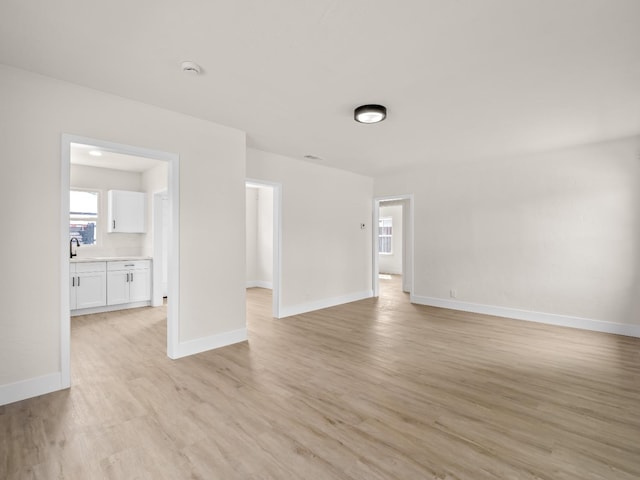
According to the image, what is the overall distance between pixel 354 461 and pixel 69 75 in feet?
11.4

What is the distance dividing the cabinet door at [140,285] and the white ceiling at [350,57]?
3.58 meters

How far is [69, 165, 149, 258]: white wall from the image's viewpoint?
5.92 meters

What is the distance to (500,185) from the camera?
5.37 meters

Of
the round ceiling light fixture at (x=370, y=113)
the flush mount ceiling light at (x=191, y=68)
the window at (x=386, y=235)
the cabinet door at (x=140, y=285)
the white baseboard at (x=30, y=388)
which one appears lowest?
the white baseboard at (x=30, y=388)

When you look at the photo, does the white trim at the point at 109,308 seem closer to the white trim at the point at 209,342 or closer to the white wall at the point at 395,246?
the white trim at the point at 209,342

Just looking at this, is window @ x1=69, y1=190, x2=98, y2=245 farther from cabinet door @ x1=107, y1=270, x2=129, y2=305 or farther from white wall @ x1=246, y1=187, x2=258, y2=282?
white wall @ x1=246, y1=187, x2=258, y2=282

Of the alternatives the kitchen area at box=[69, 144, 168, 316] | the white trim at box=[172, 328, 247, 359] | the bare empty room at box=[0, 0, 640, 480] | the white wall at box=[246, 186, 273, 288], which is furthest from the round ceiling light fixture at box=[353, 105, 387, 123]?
the white wall at box=[246, 186, 273, 288]

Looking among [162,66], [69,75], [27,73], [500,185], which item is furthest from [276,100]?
[500,185]

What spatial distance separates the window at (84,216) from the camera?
5.91m

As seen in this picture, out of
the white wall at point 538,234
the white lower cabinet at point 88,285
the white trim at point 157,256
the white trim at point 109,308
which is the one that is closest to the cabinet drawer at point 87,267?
the white lower cabinet at point 88,285

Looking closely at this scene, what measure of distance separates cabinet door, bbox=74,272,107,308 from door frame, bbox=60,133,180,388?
2730 mm

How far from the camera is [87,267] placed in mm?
5270

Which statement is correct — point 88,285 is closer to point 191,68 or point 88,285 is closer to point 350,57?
point 191,68

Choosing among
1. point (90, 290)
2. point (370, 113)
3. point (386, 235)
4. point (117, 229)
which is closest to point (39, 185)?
point (370, 113)
